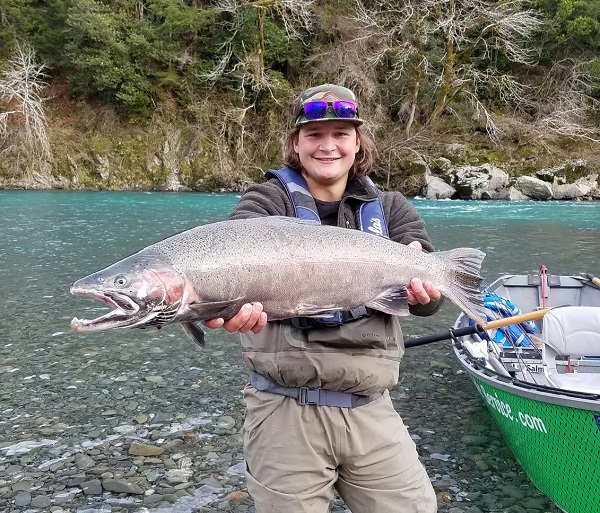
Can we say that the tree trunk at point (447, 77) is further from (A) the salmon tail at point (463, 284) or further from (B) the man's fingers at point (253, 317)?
(B) the man's fingers at point (253, 317)

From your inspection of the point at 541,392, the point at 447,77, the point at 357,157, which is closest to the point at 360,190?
the point at 357,157

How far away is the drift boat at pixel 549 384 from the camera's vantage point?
3.43 metres

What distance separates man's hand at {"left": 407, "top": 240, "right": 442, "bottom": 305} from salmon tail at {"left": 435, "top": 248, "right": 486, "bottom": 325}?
77 mm

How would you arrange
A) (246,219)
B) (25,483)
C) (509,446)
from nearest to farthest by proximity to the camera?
(246,219), (25,483), (509,446)

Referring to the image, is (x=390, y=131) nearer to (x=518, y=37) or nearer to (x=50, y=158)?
(x=518, y=37)

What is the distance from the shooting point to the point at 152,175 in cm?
3023

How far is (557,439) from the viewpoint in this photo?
11.9 feet

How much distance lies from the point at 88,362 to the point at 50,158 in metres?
26.2

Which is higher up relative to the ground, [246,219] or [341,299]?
[246,219]

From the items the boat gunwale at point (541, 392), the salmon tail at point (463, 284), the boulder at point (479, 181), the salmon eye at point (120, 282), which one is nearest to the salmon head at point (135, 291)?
the salmon eye at point (120, 282)

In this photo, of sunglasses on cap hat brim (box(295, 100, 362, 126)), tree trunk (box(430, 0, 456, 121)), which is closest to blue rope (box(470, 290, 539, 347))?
sunglasses on cap hat brim (box(295, 100, 362, 126))

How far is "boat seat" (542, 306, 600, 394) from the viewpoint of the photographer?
5066mm

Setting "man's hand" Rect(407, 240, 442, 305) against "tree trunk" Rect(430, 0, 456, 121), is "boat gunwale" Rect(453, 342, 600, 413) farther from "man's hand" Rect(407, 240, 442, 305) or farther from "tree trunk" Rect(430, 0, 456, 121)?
"tree trunk" Rect(430, 0, 456, 121)

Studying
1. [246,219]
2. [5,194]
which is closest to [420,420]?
[246,219]
